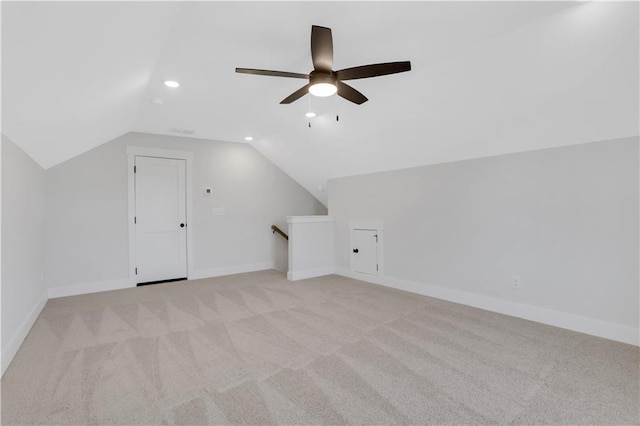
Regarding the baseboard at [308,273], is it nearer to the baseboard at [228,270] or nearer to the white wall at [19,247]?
the baseboard at [228,270]

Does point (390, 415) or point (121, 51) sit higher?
point (121, 51)

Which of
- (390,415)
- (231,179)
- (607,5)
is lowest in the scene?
(390,415)

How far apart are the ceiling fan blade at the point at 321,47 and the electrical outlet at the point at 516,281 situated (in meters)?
2.80

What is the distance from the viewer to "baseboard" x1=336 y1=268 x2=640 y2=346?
2.64m

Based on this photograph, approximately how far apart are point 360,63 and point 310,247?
10.7 feet

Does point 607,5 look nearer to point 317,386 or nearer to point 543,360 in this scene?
point 543,360

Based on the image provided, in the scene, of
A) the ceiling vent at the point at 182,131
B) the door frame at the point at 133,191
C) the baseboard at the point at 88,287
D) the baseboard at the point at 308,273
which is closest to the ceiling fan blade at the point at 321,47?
the ceiling vent at the point at 182,131

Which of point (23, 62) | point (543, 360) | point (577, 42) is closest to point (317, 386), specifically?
point (543, 360)

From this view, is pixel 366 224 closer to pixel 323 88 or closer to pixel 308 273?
pixel 308 273

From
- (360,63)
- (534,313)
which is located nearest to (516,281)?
(534,313)

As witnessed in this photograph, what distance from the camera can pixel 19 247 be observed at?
283 cm

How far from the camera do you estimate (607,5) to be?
1876 millimetres

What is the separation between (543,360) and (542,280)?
1002 mm

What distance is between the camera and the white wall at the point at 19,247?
241cm
